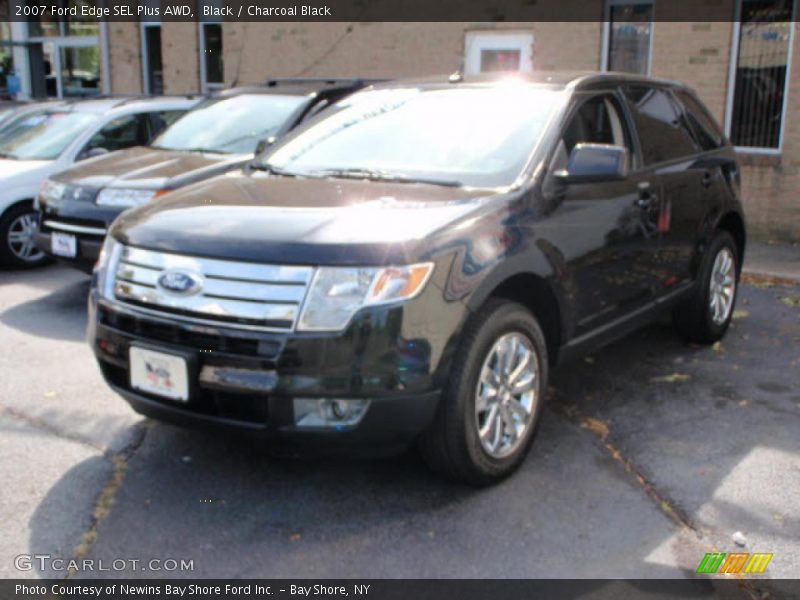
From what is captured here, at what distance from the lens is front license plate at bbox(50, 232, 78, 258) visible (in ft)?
22.2

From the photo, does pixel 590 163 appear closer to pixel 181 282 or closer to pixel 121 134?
pixel 181 282

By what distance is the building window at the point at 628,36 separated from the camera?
10148 millimetres

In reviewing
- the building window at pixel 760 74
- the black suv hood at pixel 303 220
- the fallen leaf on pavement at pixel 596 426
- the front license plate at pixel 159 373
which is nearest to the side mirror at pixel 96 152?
the black suv hood at pixel 303 220

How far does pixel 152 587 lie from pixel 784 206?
8.29 m

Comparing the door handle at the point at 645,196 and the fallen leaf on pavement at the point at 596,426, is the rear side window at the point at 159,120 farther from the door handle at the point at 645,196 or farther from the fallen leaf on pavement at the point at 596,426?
the fallen leaf on pavement at the point at 596,426

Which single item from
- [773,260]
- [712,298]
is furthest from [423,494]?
[773,260]

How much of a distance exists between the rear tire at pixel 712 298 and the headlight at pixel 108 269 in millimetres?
3549

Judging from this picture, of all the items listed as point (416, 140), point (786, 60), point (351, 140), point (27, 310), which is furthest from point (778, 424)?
point (786, 60)

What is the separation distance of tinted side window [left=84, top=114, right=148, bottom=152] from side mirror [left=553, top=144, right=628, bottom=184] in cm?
600

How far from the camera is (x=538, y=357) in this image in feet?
13.0

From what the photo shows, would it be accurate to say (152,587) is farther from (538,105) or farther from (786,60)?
(786,60)

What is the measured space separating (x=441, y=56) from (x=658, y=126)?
691cm

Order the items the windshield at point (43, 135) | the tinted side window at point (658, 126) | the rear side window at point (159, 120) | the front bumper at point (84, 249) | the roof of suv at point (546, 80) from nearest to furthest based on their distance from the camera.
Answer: the roof of suv at point (546, 80)
the tinted side window at point (658, 126)
the front bumper at point (84, 249)
the windshield at point (43, 135)
the rear side window at point (159, 120)

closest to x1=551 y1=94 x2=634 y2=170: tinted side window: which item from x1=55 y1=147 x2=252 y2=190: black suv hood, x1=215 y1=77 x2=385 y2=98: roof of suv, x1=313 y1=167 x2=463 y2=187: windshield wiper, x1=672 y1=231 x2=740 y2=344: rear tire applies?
x1=313 y1=167 x2=463 y2=187: windshield wiper
